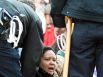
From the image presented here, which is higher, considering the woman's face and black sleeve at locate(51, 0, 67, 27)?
black sleeve at locate(51, 0, 67, 27)

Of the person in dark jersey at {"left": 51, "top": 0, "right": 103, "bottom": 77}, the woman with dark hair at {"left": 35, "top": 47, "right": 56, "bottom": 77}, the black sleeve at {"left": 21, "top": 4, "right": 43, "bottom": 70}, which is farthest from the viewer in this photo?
the woman with dark hair at {"left": 35, "top": 47, "right": 56, "bottom": 77}

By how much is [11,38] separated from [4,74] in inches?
11.2

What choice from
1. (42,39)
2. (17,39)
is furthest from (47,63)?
(17,39)

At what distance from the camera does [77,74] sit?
216cm

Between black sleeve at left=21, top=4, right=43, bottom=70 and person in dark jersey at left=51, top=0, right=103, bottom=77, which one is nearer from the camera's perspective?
person in dark jersey at left=51, top=0, right=103, bottom=77

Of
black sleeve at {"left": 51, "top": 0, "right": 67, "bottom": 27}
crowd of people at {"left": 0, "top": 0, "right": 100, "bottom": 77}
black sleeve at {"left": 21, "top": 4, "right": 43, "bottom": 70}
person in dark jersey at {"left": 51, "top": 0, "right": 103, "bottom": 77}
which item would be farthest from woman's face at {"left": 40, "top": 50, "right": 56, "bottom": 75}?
person in dark jersey at {"left": 51, "top": 0, "right": 103, "bottom": 77}

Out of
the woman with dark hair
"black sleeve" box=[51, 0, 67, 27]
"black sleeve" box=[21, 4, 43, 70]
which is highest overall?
"black sleeve" box=[51, 0, 67, 27]

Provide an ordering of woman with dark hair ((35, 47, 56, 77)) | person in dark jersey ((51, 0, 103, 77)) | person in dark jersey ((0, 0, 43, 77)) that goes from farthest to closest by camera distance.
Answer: woman with dark hair ((35, 47, 56, 77)) → person in dark jersey ((0, 0, 43, 77)) → person in dark jersey ((51, 0, 103, 77))

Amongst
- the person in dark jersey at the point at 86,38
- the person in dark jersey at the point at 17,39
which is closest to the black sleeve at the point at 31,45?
the person in dark jersey at the point at 17,39

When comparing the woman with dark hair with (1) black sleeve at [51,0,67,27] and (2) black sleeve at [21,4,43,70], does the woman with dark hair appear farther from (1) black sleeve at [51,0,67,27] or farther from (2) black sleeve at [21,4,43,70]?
(1) black sleeve at [51,0,67,27]

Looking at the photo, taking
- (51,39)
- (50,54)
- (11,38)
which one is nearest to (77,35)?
(11,38)

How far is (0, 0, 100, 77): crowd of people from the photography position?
7.03 feet

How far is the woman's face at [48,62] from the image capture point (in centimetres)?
399

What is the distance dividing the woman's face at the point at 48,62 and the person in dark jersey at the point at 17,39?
2.54 feet
